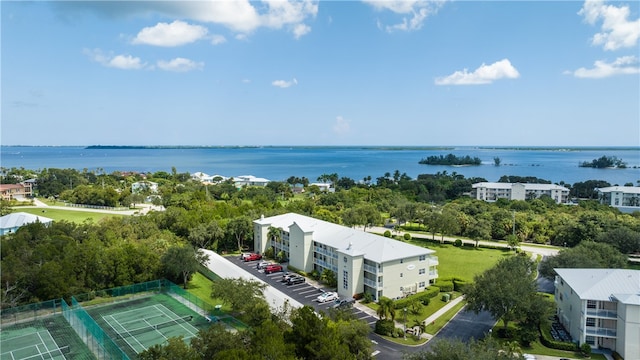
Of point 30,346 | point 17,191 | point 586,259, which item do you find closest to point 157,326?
point 30,346

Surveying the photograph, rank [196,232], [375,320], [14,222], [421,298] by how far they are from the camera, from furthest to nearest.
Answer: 1. [14,222]
2. [196,232]
3. [421,298]
4. [375,320]

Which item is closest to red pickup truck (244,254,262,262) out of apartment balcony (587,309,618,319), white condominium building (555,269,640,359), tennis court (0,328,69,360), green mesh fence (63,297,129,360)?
green mesh fence (63,297,129,360)

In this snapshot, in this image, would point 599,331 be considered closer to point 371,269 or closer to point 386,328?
point 386,328

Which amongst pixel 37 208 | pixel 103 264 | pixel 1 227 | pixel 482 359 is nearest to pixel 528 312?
pixel 482 359

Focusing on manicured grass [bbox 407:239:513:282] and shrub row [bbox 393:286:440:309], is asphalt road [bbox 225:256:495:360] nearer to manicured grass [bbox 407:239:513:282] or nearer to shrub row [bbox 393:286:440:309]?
shrub row [bbox 393:286:440:309]

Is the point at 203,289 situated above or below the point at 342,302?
below

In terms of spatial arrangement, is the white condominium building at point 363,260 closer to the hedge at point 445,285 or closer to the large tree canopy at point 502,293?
the hedge at point 445,285
